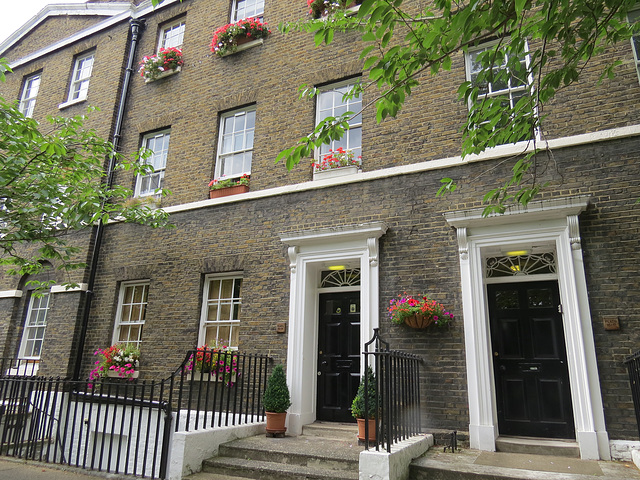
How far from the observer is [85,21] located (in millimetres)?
13375

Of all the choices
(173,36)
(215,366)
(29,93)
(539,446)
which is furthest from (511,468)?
(29,93)

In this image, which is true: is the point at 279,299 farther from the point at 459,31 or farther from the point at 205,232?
the point at 459,31

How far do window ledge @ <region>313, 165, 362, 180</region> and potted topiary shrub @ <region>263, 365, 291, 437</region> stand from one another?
11.4ft

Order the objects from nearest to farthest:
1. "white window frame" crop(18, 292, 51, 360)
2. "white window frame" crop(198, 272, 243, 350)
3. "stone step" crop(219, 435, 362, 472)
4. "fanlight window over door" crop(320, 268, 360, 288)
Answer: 1. "stone step" crop(219, 435, 362, 472)
2. "fanlight window over door" crop(320, 268, 360, 288)
3. "white window frame" crop(198, 272, 243, 350)
4. "white window frame" crop(18, 292, 51, 360)

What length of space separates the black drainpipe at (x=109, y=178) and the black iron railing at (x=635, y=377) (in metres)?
8.24

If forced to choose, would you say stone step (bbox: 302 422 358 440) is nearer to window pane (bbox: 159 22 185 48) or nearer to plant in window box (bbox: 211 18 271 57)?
plant in window box (bbox: 211 18 271 57)

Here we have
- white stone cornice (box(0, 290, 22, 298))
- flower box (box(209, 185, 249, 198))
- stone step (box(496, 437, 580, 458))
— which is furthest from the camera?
white stone cornice (box(0, 290, 22, 298))

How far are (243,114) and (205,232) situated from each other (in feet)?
8.85

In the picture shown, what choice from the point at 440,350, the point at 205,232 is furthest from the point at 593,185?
the point at 205,232

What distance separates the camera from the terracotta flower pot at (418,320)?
6.49 meters

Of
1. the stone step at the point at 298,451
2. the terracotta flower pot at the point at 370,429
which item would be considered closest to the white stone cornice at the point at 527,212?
the terracotta flower pot at the point at 370,429

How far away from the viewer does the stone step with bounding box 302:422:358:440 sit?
6.85 m

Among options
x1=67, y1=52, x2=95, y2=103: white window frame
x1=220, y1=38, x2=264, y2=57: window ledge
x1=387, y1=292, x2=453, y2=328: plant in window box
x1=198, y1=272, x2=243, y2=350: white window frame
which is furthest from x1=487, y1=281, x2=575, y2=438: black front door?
x1=67, y1=52, x2=95, y2=103: white window frame

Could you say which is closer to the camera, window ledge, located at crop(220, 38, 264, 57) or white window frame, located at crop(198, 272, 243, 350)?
white window frame, located at crop(198, 272, 243, 350)
